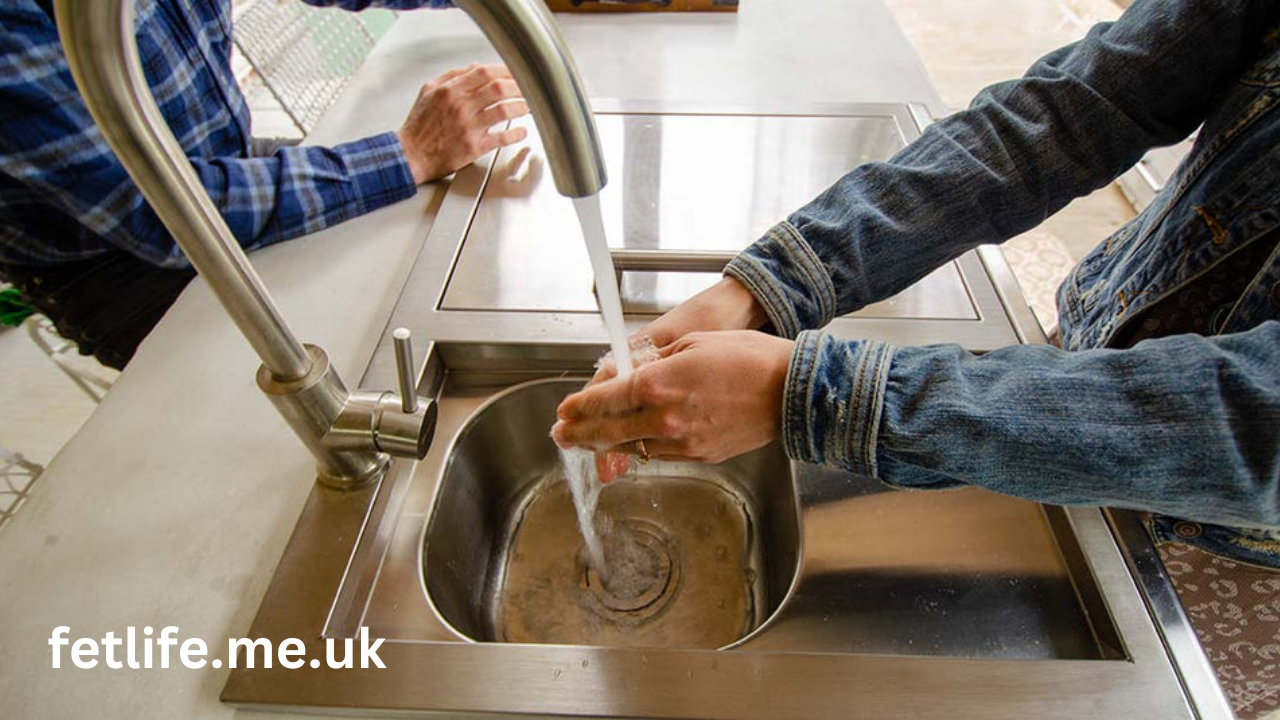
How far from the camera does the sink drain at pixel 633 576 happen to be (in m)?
0.75

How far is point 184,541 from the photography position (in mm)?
603

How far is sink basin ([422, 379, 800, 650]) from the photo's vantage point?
28.0 inches

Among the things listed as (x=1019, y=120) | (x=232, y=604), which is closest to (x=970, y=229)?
(x=1019, y=120)

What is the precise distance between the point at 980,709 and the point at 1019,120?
1.68 feet

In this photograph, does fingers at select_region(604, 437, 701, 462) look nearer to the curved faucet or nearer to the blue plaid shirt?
the curved faucet

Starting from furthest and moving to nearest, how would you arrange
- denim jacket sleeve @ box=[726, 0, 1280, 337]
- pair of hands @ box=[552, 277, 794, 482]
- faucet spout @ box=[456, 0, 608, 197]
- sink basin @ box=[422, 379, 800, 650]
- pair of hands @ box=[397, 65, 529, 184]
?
pair of hands @ box=[397, 65, 529, 184]
sink basin @ box=[422, 379, 800, 650]
denim jacket sleeve @ box=[726, 0, 1280, 337]
pair of hands @ box=[552, 277, 794, 482]
faucet spout @ box=[456, 0, 608, 197]

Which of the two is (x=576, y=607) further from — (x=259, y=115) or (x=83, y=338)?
(x=259, y=115)

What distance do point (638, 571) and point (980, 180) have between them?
1.80 feet

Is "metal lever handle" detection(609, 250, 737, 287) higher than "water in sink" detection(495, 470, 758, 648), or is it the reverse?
"metal lever handle" detection(609, 250, 737, 287)

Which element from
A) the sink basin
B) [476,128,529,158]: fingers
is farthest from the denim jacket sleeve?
[476,128,529,158]: fingers

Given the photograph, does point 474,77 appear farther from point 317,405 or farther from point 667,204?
point 317,405

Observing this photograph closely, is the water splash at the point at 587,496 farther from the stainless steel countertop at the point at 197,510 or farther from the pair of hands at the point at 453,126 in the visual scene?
the pair of hands at the point at 453,126

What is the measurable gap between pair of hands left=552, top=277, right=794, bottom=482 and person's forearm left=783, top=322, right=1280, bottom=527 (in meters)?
0.03

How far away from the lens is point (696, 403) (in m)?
0.50
